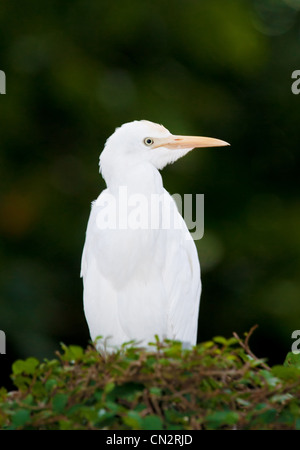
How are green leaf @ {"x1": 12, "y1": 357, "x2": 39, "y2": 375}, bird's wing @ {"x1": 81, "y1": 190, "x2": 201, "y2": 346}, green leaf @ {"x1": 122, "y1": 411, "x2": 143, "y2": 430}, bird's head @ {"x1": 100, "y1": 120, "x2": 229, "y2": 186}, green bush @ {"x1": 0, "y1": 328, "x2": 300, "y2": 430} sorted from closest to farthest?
green leaf @ {"x1": 122, "y1": 411, "x2": 143, "y2": 430}
green bush @ {"x1": 0, "y1": 328, "x2": 300, "y2": 430}
green leaf @ {"x1": 12, "y1": 357, "x2": 39, "y2": 375}
bird's wing @ {"x1": 81, "y1": 190, "x2": 201, "y2": 346}
bird's head @ {"x1": 100, "y1": 120, "x2": 229, "y2": 186}

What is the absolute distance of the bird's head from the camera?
11.4 ft

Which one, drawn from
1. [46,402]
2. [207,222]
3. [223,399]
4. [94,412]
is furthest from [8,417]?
[207,222]

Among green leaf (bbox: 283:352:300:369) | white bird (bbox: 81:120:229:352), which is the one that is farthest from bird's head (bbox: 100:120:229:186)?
green leaf (bbox: 283:352:300:369)

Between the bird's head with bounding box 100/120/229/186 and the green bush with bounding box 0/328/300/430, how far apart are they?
156cm

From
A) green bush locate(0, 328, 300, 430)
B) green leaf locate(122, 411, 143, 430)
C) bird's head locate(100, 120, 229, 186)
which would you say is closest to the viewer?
green leaf locate(122, 411, 143, 430)

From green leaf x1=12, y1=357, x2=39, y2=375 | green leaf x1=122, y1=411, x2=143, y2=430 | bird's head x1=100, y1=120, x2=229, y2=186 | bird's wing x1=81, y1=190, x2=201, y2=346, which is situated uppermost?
bird's head x1=100, y1=120, x2=229, y2=186

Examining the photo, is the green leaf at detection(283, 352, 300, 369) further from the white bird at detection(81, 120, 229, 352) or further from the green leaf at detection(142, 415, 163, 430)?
the green leaf at detection(142, 415, 163, 430)

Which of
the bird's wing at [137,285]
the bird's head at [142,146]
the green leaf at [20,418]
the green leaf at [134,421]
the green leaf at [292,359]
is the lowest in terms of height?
the green leaf at [20,418]

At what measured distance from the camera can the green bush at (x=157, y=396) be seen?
1.86 m

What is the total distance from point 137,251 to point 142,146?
0.50m

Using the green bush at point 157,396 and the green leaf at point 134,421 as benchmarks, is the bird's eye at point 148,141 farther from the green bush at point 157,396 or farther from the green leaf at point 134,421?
the green leaf at point 134,421

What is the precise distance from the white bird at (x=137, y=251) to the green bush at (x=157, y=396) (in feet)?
4.31

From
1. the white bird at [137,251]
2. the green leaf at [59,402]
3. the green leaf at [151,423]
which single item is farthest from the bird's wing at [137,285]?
the green leaf at [151,423]
